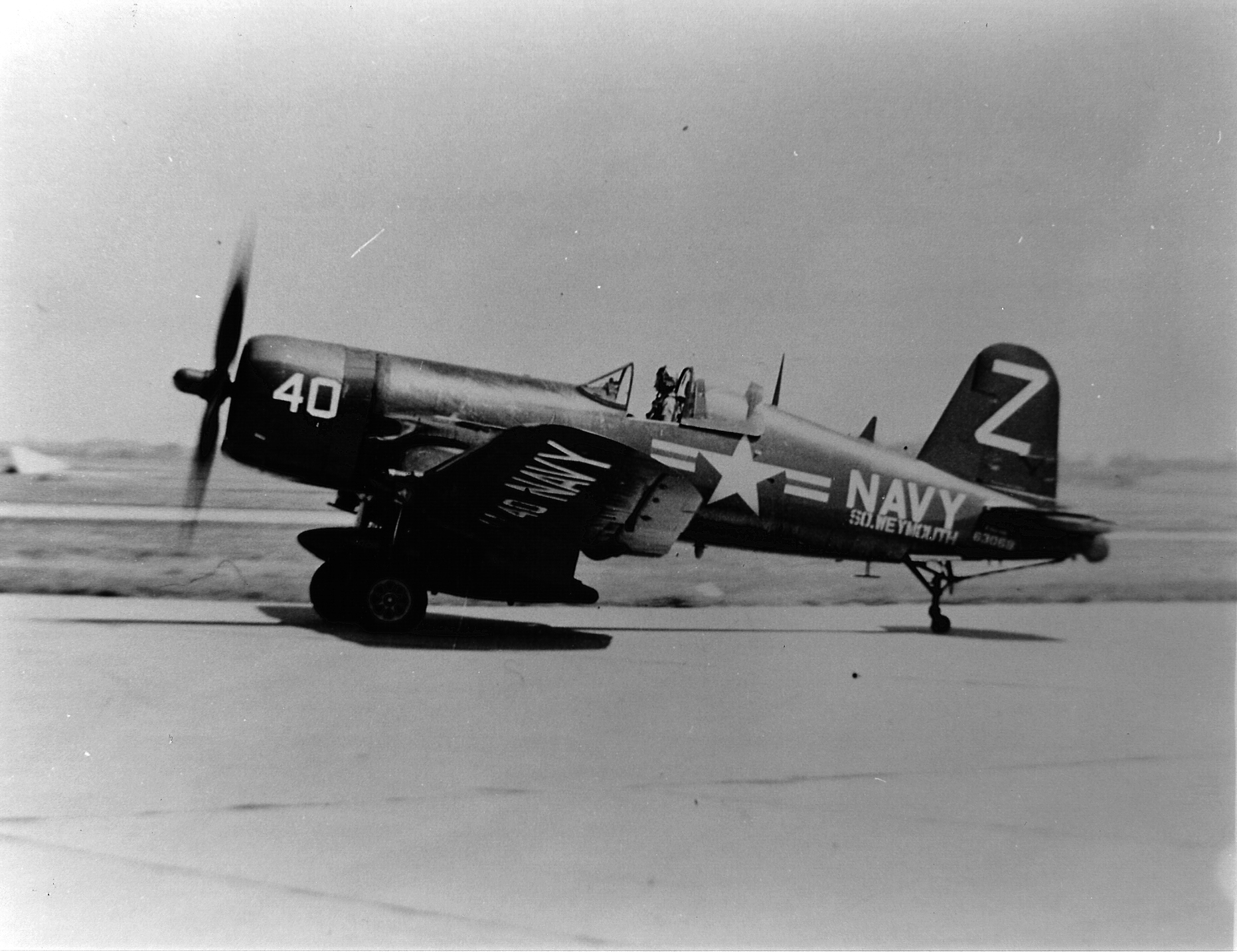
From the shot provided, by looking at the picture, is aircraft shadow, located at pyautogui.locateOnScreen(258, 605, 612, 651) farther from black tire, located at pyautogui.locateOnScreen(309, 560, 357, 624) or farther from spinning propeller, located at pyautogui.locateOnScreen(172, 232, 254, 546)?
spinning propeller, located at pyautogui.locateOnScreen(172, 232, 254, 546)

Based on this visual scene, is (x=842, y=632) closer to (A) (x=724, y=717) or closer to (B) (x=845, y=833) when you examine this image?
(A) (x=724, y=717)

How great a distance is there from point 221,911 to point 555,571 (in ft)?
10.4

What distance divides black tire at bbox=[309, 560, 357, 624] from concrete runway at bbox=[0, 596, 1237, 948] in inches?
19.5

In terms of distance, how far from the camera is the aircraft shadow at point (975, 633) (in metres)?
6.44

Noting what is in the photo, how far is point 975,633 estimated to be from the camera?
22.4 feet

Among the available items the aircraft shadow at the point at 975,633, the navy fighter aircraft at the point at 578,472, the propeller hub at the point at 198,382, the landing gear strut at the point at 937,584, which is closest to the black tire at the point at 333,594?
the navy fighter aircraft at the point at 578,472

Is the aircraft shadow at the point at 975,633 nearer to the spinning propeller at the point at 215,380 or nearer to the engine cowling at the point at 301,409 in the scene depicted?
the engine cowling at the point at 301,409

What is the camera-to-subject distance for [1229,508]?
5.92 m

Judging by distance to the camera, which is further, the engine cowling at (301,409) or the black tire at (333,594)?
the black tire at (333,594)

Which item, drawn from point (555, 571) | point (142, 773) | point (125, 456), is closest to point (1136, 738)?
point (555, 571)

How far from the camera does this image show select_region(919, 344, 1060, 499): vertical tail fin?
6.68 meters

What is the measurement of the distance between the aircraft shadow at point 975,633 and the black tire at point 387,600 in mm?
3057

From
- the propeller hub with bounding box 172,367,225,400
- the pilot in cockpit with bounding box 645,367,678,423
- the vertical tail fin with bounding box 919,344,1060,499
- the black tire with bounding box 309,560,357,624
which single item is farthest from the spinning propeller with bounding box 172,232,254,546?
the vertical tail fin with bounding box 919,344,1060,499

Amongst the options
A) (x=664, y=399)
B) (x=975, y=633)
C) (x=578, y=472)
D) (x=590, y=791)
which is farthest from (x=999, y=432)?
(x=590, y=791)
